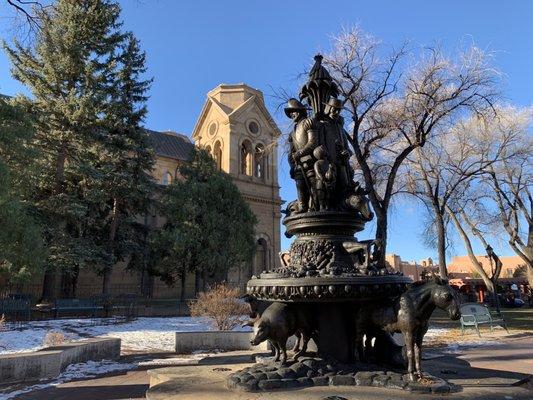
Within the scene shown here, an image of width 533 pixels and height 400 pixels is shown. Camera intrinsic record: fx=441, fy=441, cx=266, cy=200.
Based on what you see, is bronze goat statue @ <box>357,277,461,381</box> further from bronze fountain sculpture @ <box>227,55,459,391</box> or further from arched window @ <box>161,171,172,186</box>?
arched window @ <box>161,171,172,186</box>

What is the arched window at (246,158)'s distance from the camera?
146 ft

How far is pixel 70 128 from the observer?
77.6 ft

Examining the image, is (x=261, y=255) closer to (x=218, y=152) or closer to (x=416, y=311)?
(x=218, y=152)

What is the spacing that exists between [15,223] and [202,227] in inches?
520

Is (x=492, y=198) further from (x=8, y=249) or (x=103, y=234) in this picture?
(x=8, y=249)

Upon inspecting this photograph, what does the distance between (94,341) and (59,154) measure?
16.8 meters

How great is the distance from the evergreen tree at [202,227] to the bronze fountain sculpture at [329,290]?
22.9 m

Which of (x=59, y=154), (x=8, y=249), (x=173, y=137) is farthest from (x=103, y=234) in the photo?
(x=173, y=137)

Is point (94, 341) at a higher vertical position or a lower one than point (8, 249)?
lower

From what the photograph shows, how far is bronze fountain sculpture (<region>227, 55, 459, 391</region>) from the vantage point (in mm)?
4102

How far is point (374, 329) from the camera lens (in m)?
4.45

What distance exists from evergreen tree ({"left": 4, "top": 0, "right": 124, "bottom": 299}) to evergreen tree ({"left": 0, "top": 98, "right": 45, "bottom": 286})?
12.0ft

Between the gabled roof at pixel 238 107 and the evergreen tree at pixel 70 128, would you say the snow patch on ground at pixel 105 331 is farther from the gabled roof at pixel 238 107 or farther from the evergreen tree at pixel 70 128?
the gabled roof at pixel 238 107

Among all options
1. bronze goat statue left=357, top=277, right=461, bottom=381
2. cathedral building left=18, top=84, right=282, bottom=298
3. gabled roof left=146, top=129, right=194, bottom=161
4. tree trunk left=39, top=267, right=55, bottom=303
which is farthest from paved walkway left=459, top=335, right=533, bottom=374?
gabled roof left=146, top=129, right=194, bottom=161
